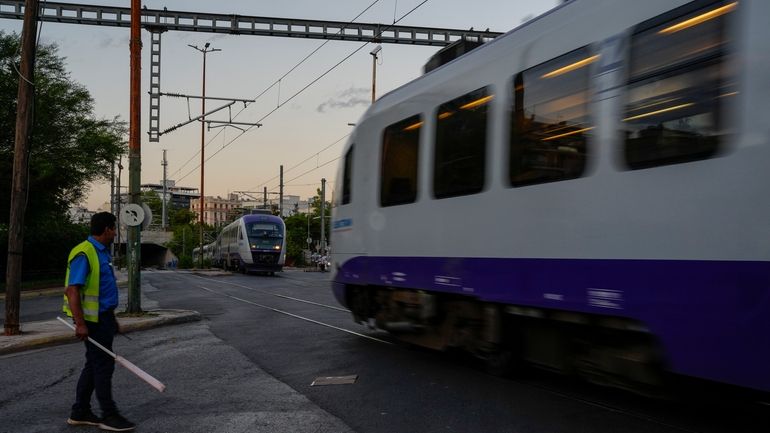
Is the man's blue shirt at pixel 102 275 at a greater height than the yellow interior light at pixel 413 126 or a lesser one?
lesser

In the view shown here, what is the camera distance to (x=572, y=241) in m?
5.77

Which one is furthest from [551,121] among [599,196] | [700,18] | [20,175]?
[20,175]

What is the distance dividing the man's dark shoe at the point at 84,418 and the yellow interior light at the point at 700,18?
17.7ft

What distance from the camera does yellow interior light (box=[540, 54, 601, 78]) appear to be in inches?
228

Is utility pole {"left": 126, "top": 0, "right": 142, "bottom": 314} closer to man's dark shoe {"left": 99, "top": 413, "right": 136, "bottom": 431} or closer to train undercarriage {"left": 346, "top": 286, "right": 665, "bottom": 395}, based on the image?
train undercarriage {"left": 346, "top": 286, "right": 665, "bottom": 395}

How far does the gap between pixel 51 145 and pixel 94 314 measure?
2461cm

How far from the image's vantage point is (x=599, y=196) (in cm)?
554

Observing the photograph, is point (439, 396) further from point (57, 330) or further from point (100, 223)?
point (57, 330)

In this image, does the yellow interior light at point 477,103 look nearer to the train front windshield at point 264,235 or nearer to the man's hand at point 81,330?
the man's hand at point 81,330

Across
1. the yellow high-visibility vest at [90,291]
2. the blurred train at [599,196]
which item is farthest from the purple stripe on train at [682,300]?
the yellow high-visibility vest at [90,291]

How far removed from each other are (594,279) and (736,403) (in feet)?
4.39

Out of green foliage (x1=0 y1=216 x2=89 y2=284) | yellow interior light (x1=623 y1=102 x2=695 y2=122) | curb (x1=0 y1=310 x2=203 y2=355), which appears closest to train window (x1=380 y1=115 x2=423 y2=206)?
yellow interior light (x1=623 y1=102 x2=695 y2=122)

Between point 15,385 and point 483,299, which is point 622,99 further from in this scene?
point 15,385

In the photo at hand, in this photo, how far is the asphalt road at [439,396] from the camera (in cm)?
546
